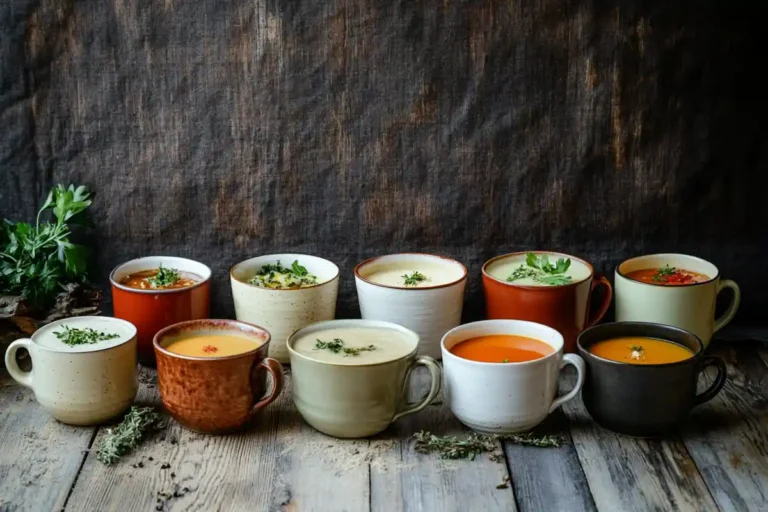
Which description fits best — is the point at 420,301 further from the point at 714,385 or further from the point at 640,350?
the point at 714,385

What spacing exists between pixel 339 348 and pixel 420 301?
22 centimetres

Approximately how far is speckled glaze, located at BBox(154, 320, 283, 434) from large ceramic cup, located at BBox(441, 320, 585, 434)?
0.26 m

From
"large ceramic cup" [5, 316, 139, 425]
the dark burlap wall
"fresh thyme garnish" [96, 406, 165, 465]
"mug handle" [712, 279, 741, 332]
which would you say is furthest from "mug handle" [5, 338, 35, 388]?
"mug handle" [712, 279, 741, 332]

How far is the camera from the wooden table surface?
1.33 metres

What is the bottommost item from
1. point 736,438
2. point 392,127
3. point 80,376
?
point 736,438

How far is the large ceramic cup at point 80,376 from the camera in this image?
1.47 metres

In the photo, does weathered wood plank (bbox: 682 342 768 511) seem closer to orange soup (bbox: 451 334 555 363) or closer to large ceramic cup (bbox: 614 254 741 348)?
large ceramic cup (bbox: 614 254 741 348)

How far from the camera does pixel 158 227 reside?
186 cm

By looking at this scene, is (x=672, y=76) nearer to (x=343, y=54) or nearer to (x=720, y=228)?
(x=720, y=228)

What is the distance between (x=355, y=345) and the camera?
1.52 metres

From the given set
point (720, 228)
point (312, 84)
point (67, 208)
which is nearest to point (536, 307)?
point (720, 228)

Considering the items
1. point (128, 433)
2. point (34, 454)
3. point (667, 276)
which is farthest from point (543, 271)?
point (34, 454)

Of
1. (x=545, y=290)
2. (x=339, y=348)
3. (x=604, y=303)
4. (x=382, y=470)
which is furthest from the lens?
(x=604, y=303)

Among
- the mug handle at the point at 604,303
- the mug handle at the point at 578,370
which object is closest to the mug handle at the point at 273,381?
the mug handle at the point at 578,370
